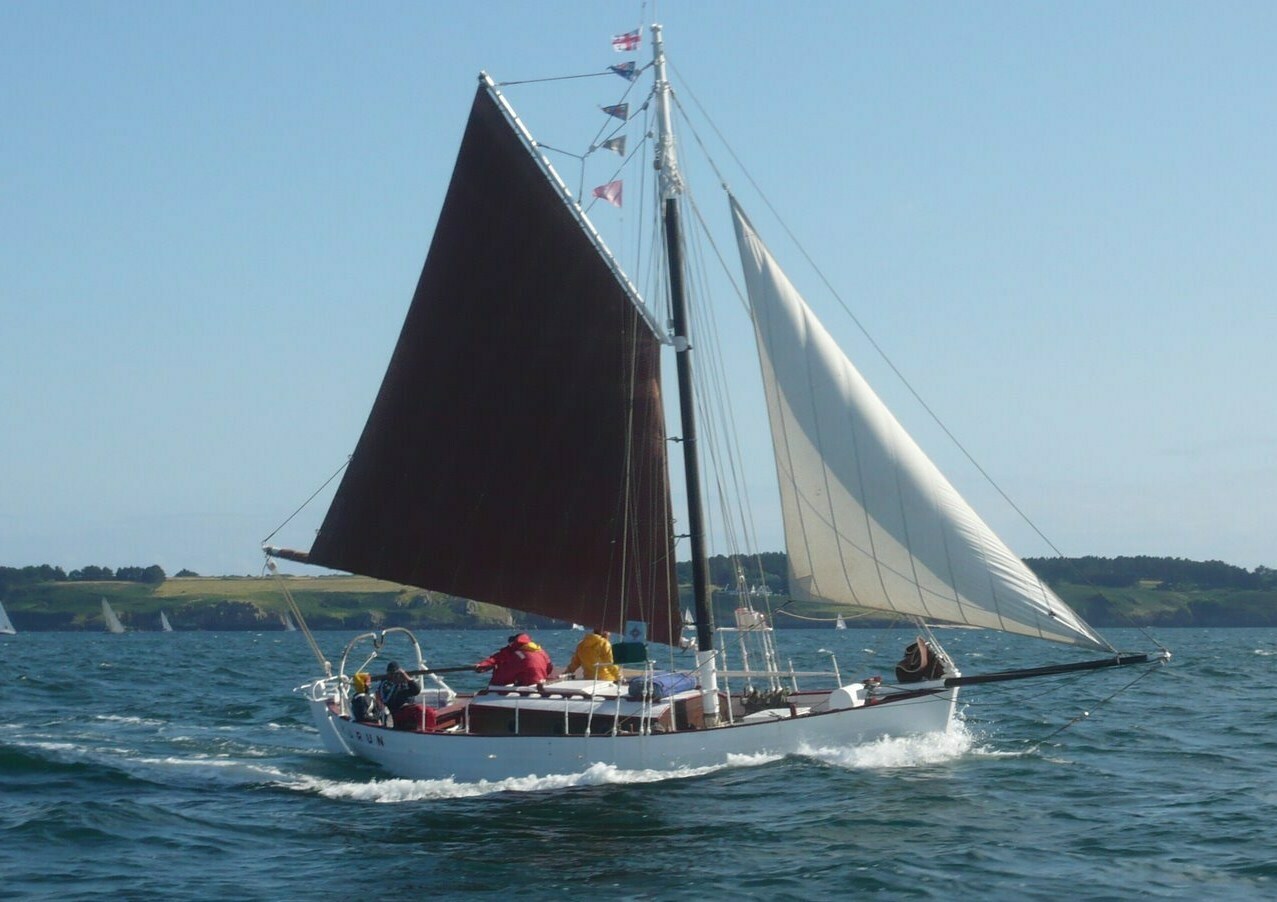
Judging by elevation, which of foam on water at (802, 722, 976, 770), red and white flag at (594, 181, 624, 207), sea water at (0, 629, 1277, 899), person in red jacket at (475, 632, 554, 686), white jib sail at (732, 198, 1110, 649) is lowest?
sea water at (0, 629, 1277, 899)

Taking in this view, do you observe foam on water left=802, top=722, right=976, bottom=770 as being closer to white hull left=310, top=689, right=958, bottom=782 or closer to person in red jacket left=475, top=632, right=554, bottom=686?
white hull left=310, top=689, right=958, bottom=782

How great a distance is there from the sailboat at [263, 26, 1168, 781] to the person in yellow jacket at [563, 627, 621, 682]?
0.63 meters

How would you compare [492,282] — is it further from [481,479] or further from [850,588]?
[850,588]

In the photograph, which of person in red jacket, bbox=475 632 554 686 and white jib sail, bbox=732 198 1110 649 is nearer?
white jib sail, bbox=732 198 1110 649

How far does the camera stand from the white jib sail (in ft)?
88.1

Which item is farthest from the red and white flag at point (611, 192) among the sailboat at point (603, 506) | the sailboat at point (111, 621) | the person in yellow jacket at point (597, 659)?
the sailboat at point (111, 621)

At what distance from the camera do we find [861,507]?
28.2 meters

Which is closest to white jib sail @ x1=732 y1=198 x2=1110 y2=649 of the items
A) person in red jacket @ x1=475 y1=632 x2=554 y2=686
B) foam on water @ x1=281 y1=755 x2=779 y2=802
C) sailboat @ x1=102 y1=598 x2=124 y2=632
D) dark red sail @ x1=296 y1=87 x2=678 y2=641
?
dark red sail @ x1=296 y1=87 x2=678 y2=641

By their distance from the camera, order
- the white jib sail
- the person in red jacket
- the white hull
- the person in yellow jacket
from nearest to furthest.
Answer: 1. the white jib sail
2. the white hull
3. the person in red jacket
4. the person in yellow jacket

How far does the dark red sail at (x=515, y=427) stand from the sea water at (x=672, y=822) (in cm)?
491

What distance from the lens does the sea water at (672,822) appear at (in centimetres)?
2016

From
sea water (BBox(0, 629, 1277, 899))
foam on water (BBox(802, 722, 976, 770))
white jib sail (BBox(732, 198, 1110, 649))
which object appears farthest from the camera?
foam on water (BBox(802, 722, 976, 770))

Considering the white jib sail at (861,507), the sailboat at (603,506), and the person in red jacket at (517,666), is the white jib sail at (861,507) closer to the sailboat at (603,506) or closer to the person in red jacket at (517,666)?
the sailboat at (603,506)

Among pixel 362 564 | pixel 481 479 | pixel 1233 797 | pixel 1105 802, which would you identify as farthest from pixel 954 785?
pixel 362 564
